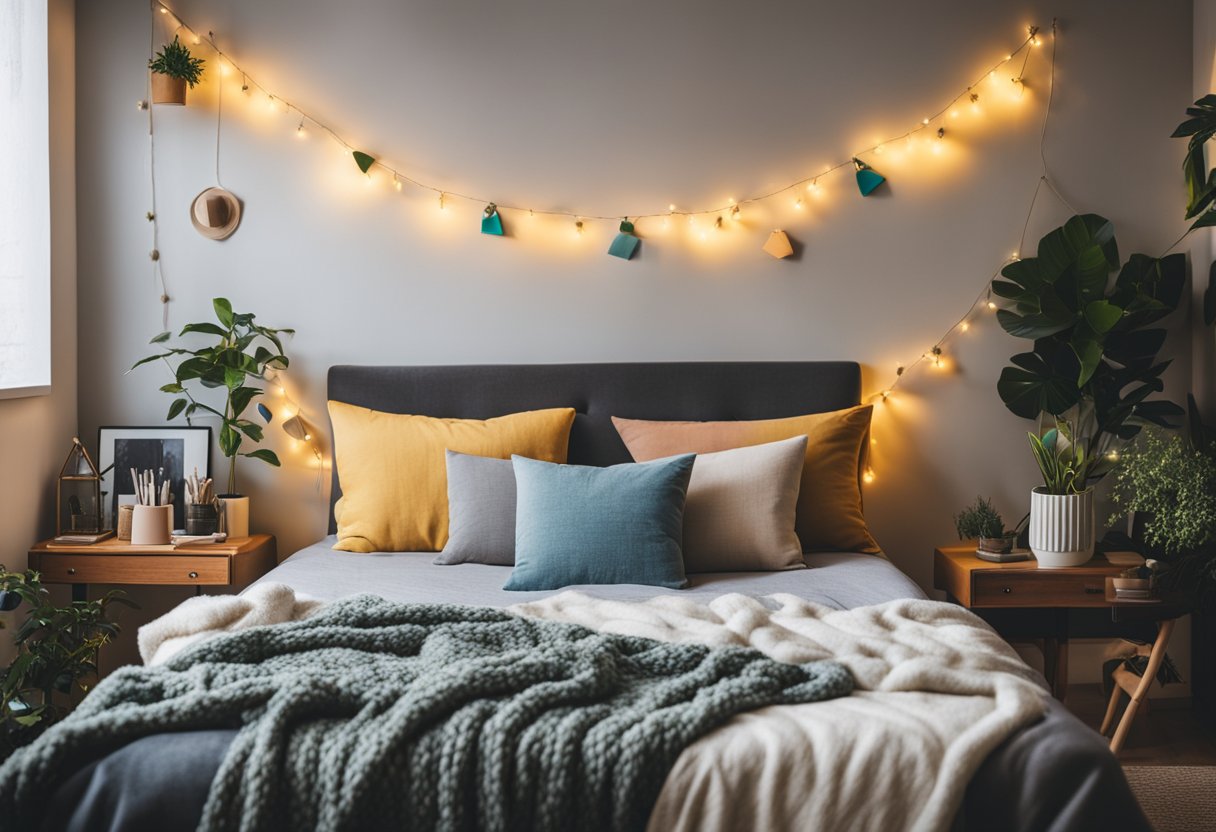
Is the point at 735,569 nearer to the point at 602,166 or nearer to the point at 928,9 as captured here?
the point at 602,166

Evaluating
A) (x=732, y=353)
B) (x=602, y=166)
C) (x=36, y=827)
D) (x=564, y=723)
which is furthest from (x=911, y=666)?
(x=602, y=166)

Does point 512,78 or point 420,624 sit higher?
point 512,78

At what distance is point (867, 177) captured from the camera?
344 centimetres

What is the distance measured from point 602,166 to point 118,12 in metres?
1.77

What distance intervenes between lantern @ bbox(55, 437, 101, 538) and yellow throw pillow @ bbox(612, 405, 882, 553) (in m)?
1.79

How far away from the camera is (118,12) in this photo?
3.47m

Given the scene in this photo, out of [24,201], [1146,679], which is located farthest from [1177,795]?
[24,201]

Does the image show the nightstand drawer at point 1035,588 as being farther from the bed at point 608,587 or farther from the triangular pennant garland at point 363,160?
the triangular pennant garland at point 363,160

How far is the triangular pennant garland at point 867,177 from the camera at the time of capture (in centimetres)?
344

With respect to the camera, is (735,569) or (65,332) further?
(65,332)

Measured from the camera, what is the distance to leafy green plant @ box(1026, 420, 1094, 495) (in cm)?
312

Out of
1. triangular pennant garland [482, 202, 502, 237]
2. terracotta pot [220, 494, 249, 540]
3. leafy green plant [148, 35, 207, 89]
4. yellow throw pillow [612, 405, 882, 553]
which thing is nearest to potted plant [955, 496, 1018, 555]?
yellow throw pillow [612, 405, 882, 553]

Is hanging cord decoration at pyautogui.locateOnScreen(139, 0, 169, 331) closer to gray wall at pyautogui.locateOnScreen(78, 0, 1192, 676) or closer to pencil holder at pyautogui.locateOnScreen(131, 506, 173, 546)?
gray wall at pyautogui.locateOnScreen(78, 0, 1192, 676)

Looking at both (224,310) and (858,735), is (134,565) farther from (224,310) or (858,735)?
(858,735)
